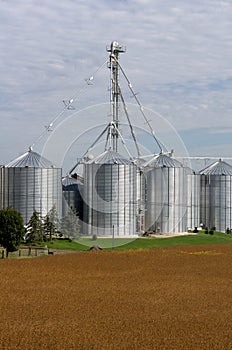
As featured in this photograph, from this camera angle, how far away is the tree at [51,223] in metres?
79.1

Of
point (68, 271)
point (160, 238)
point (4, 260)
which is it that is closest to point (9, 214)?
point (4, 260)

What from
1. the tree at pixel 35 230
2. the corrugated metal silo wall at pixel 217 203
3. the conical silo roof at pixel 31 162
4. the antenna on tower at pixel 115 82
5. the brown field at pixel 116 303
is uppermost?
the antenna on tower at pixel 115 82

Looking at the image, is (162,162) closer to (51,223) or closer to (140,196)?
(140,196)

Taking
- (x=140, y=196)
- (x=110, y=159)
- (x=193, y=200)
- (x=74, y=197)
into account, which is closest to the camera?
(x=110, y=159)

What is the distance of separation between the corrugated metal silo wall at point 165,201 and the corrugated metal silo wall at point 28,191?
16.5 m

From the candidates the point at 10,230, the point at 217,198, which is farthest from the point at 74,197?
the point at 10,230

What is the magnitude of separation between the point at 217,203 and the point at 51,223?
36.1 metres

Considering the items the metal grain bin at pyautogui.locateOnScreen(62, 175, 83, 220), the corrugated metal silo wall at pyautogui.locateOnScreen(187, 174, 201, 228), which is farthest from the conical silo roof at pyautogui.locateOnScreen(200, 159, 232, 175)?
the metal grain bin at pyautogui.locateOnScreen(62, 175, 83, 220)

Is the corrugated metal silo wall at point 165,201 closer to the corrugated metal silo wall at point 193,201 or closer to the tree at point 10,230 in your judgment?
the corrugated metal silo wall at point 193,201

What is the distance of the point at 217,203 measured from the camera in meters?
107

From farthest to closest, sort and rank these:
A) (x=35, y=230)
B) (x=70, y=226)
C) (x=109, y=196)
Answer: (x=109, y=196)
(x=70, y=226)
(x=35, y=230)

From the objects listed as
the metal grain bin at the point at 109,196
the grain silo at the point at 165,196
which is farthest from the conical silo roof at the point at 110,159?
the grain silo at the point at 165,196

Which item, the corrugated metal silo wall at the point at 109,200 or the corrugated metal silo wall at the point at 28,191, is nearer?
the corrugated metal silo wall at the point at 28,191

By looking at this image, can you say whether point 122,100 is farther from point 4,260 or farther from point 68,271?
point 68,271
